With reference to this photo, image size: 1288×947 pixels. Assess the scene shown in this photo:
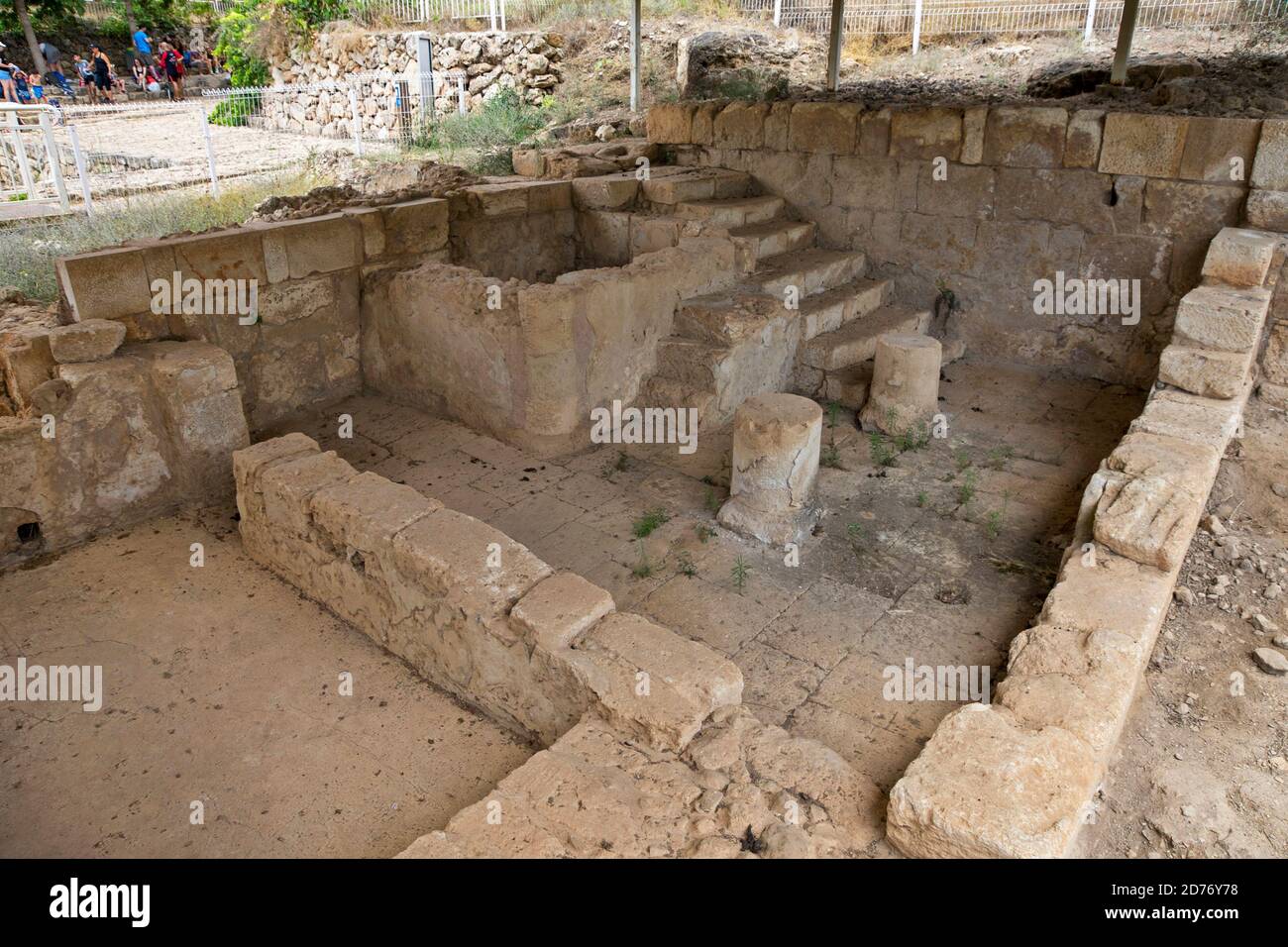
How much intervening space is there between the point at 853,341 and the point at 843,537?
230cm

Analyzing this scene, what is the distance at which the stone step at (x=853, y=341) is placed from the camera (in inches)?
264

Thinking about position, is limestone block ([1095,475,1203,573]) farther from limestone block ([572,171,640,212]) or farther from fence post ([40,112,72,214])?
fence post ([40,112,72,214])

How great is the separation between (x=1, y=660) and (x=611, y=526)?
2980 millimetres

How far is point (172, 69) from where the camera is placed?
834 inches

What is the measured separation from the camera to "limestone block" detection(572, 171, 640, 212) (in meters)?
7.36

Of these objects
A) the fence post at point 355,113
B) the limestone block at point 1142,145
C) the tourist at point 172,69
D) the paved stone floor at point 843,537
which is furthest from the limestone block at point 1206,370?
the tourist at point 172,69

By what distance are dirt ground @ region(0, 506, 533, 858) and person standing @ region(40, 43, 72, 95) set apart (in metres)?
21.5

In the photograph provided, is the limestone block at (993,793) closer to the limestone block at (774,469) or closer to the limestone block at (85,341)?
the limestone block at (774,469)

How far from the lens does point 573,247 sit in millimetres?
7641

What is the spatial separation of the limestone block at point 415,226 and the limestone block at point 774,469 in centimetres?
300

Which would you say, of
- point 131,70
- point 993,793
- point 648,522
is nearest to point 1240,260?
point 648,522

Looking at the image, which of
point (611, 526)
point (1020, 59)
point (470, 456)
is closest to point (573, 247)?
point (470, 456)

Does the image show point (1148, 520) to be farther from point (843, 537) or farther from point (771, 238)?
point (771, 238)
